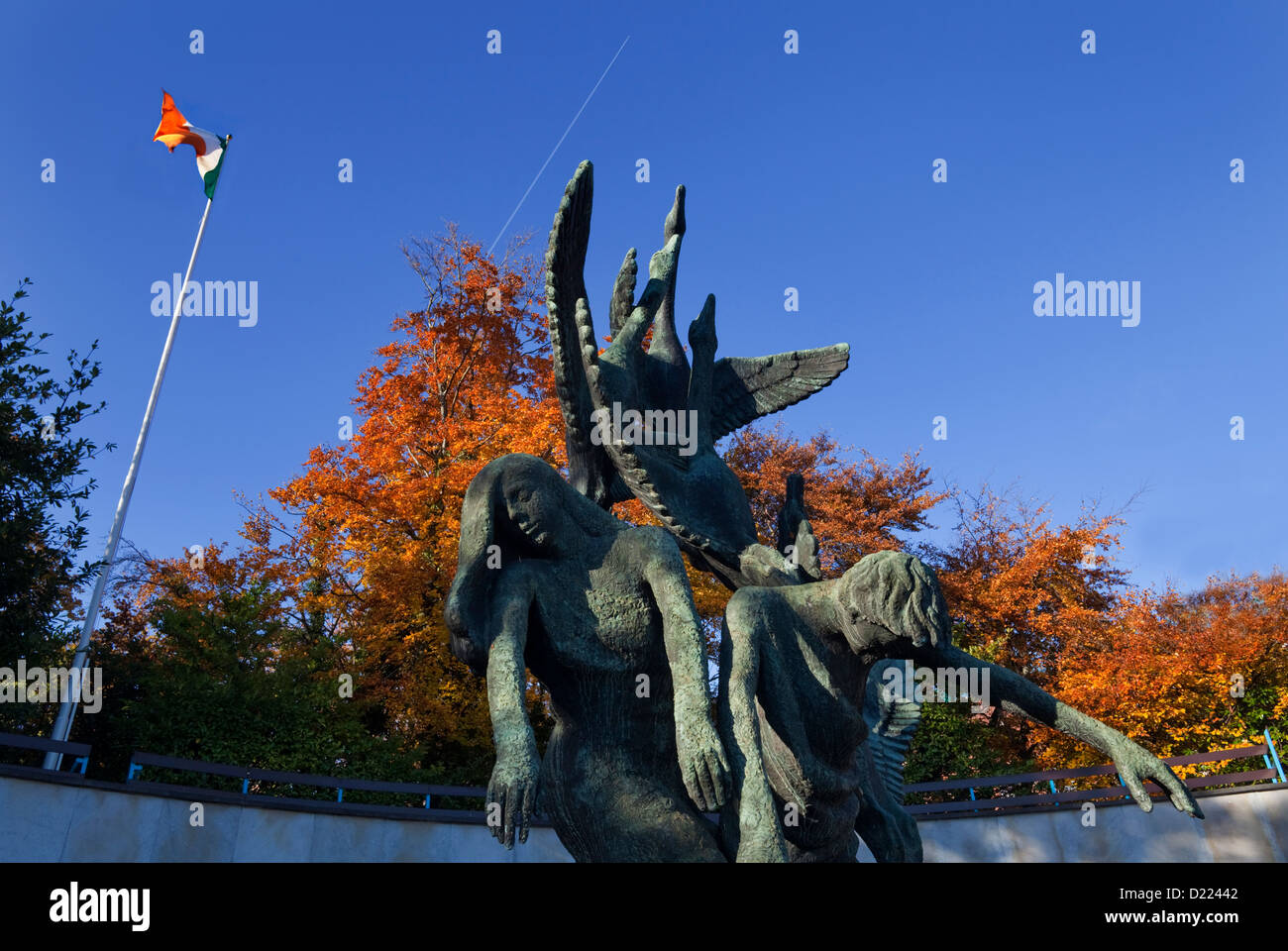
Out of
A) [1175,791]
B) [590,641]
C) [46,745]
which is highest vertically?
[590,641]

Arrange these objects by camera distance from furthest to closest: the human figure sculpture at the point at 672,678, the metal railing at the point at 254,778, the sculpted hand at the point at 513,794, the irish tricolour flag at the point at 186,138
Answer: the irish tricolour flag at the point at 186,138 < the metal railing at the point at 254,778 < the human figure sculpture at the point at 672,678 < the sculpted hand at the point at 513,794

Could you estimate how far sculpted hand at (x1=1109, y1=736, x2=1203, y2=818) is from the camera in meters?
3.67

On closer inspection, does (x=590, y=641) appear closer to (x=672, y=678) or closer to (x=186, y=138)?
(x=672, y=678)

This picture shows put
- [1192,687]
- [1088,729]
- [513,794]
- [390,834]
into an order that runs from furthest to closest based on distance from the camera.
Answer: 1. [1192,687]
2. [390,834]
3. [1088,729]
4. [513,794]

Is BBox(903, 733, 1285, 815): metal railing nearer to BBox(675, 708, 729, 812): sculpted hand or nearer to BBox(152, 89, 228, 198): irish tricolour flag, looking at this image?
BBox(675, 708, 729, 812): sculpted hand

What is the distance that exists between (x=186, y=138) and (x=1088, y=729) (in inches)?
813

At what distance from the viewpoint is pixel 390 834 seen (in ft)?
35.4

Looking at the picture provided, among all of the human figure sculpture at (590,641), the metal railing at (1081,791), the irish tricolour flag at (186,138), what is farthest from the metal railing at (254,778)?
the irish tricolour flag at (186,138)

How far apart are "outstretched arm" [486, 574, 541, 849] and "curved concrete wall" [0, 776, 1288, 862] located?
305 inches

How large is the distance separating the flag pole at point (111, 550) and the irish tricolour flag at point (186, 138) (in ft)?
1.38

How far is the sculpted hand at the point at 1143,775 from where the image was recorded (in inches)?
144

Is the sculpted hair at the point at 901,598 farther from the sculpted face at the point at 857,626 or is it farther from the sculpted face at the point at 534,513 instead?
the sculpted face at the point at 534,513

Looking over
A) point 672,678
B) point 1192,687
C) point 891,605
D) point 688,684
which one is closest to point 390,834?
point 672,678
